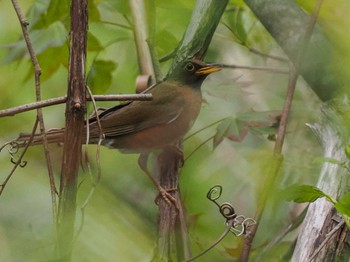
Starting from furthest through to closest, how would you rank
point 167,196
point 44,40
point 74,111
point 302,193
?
1. point 44,40
2. point 167,196
3. point 302,193
4. point 74,111

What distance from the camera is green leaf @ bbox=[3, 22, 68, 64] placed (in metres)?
1.39

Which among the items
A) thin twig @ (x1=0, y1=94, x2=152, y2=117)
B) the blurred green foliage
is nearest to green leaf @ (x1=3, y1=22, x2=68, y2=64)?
the blurred green foliage

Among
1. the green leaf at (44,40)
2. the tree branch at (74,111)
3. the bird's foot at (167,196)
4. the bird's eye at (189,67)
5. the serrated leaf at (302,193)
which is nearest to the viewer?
the tree branch at (74,111)

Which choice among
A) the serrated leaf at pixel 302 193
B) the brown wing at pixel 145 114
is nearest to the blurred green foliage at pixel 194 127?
the brown wing at pixel 145 114

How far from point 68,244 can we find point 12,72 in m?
1.10

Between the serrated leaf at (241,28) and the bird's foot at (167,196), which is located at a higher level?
the serrated leaf at (241,28)

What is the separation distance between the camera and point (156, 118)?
3.87 ft

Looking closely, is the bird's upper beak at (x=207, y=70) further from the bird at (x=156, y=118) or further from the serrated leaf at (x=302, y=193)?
the serrated leaf at (x=302, y=193)

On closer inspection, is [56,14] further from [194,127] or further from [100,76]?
[194,127]

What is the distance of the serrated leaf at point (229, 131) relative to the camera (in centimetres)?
139

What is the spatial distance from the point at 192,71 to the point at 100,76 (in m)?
0.27

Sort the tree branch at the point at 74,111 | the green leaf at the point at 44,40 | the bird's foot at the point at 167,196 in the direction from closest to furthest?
the tree branch at the point at 74,111 < the bird's foot at the point at 167,196 < the green leaf at the point at 44,40

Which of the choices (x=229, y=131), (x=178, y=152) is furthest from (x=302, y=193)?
(x=229, y=131)

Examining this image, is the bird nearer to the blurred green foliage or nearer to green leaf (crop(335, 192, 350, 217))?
the blurred green foliage
